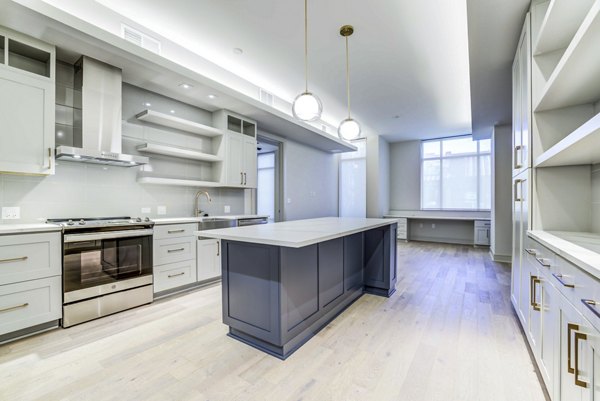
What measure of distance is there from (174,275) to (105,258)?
2.50 ft

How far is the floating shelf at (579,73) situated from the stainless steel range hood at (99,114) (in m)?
3.51

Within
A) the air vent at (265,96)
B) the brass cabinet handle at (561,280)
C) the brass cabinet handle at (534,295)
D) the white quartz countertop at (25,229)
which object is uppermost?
the air vent at (265,96)

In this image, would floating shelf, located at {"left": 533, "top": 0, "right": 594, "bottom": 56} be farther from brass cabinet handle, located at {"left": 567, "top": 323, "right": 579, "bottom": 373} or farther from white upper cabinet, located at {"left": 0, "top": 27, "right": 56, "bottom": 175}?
white upper cabinet, located at {"left": 0, "top": 27, "right": 56, "bottom": 175}

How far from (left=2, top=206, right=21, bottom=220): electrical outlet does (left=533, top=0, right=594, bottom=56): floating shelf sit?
4.33 metres

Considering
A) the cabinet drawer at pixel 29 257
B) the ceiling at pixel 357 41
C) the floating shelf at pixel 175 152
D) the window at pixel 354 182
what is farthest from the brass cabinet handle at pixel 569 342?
the window at pixel 354 182

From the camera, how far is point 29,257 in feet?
7.08

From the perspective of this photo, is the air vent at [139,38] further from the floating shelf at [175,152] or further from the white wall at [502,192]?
the white wall at [502,192]

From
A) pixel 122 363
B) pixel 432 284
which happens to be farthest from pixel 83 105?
pixel 432 284

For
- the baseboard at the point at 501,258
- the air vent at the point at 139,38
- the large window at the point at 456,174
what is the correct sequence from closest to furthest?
the air vent at the point at 139,38 < the baseboard at the point at 501,258 < the large window at the point at 456,174

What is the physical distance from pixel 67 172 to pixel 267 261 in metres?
2.43

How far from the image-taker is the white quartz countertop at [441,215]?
6759 mm

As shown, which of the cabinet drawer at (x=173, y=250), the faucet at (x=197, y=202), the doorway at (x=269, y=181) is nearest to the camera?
the cabinet drawer at (x=173, y=250)

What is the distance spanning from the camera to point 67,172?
2.73 meters

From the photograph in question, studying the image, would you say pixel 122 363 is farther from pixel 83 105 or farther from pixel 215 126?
pixel 215 126
